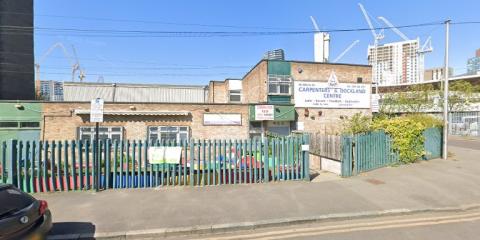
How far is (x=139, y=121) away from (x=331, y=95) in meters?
13.6

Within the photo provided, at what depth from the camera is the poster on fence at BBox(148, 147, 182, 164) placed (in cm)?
816

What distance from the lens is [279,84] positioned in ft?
64.5

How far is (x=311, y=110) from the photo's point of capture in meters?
20.3

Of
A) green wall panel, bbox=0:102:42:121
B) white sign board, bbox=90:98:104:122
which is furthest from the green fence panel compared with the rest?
green wall panel, bbox=0:102:42:121

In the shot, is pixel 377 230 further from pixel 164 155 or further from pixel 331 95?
pixel 331 95

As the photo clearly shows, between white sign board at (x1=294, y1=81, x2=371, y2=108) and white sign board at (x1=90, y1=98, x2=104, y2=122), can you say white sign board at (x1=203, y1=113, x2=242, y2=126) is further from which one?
white sign board at (x1=90, y1=98, x2=104, y2=122)

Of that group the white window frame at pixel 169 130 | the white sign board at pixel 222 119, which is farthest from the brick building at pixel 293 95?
the white window frame at pixel 169 130

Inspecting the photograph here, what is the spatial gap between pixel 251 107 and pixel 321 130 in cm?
586

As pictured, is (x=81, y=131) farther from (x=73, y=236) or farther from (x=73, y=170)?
(x=73, y=236)

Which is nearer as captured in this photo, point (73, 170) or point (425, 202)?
point (425, 202)

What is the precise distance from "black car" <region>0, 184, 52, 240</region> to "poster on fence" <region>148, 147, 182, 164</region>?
3.72 m

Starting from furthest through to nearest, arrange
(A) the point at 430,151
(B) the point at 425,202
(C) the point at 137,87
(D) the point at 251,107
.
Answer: (C) the point at 137,87
(D) the point at 251,107
(A) the point at 430,151
(B) the point at 425,202

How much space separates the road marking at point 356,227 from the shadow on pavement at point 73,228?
2.30m

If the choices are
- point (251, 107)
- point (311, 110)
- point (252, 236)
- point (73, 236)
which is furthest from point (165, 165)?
point (311, 110)
